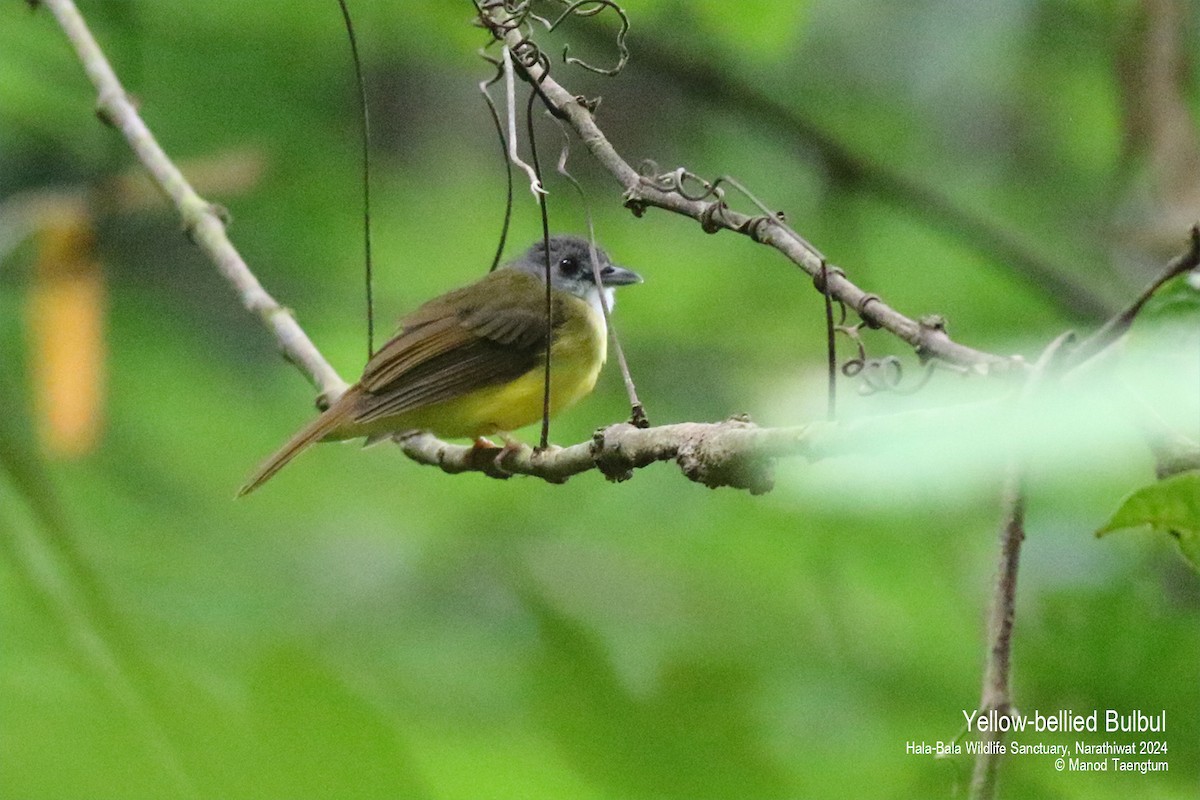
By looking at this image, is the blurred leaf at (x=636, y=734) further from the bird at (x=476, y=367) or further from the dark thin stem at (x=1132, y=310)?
the bird at (x=476, y=367)

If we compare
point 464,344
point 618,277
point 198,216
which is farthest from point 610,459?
point 618,277

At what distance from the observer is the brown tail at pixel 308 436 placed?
3.41m

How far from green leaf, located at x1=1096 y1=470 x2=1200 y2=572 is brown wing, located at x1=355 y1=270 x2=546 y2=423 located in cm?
263

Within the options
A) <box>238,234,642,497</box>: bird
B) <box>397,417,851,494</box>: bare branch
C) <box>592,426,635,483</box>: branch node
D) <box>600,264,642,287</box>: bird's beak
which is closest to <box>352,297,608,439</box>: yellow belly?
<box>238,234,642,497</box>: bird

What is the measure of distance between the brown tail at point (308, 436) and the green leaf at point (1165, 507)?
2.47 metres

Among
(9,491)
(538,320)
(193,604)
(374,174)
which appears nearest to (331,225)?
(374,174)

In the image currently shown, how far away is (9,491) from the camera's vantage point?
1.98 m

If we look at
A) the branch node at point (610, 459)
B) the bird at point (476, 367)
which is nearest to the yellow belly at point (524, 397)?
the bird at point (476, 367)

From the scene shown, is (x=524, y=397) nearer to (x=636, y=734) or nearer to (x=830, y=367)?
(x=636, y=734)

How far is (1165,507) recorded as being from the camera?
116 centimetres

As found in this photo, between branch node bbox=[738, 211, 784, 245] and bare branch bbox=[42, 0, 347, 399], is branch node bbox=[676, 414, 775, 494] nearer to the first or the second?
branch node bbox=[738, 211, 784, 245]

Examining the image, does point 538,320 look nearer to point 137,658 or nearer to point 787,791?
point 787,791

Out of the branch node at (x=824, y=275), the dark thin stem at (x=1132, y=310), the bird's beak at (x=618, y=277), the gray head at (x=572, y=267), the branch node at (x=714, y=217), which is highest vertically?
the gray head at (x=572, y=267)

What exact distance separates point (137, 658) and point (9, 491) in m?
0.88
